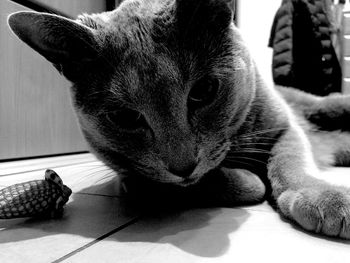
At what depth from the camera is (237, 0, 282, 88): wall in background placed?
331cm

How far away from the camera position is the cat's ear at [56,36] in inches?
31.6

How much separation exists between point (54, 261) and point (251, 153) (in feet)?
2.03

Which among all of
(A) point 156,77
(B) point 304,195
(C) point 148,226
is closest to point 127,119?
(A) point 156,77

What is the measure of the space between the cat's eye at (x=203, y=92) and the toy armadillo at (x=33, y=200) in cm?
37

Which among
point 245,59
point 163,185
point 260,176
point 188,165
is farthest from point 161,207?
point 245,59

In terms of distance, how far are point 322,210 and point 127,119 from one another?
0.45m

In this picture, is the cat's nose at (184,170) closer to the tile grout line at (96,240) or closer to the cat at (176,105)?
the cat at (176,105)

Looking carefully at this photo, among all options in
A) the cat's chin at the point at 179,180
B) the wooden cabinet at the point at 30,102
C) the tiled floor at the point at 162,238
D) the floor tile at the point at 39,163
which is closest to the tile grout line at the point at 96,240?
the tiled floor at the point at 162,238

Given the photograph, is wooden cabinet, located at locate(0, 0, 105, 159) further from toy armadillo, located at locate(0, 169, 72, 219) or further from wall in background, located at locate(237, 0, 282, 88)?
wall in background, located at locate(237, 0, 282, 88)

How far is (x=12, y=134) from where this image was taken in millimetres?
1671

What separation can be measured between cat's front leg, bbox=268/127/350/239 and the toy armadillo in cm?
50

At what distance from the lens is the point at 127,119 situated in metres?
0.85

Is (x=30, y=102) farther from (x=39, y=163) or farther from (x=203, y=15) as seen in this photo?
(x=203, y=15)

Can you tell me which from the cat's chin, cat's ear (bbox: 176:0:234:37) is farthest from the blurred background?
the cat's chin
